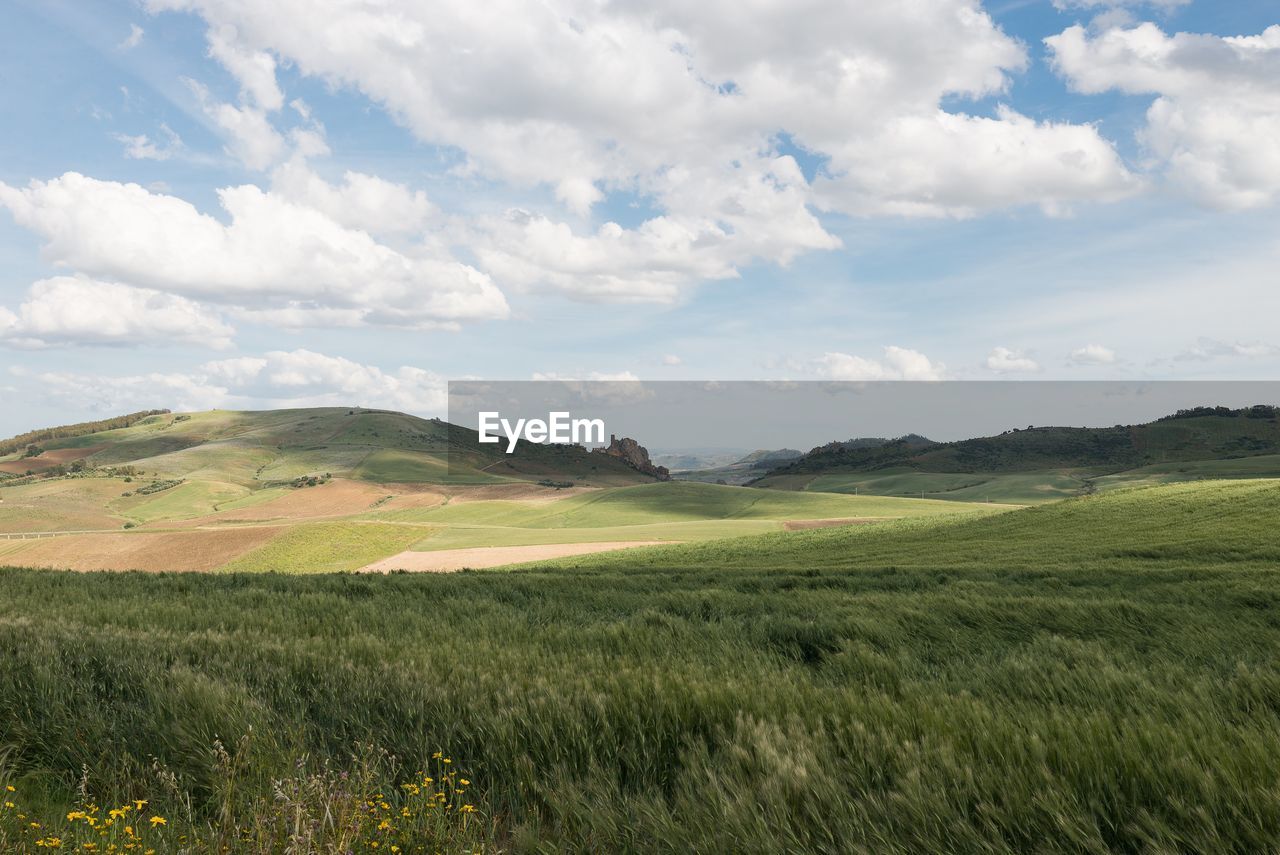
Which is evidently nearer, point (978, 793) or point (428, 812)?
point (978, 793)

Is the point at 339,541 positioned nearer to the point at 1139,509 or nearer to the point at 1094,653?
the point at 1139,509

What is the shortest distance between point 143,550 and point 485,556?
96.1ft

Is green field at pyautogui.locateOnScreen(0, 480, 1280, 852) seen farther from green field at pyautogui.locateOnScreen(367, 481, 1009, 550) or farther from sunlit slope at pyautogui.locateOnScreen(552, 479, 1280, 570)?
green field at pyautogui.locateOnScreen(367, 481, 1009, 550)

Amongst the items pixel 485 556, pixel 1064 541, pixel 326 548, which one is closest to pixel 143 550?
pixel 326 548

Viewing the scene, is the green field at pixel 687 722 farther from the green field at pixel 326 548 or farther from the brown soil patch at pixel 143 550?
the brown soil patch at pixel 143 550

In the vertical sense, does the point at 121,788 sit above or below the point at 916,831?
below

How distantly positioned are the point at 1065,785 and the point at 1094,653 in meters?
4.47

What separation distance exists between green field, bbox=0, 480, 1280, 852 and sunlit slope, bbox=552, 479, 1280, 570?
12307mm

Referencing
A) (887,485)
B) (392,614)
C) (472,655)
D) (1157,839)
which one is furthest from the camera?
(887,485)

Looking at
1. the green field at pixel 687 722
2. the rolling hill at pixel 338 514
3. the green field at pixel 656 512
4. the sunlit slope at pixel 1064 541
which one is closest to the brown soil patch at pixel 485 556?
the rolling hill at pixel 338 514

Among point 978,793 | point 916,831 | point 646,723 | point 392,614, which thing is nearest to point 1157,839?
point 978,793

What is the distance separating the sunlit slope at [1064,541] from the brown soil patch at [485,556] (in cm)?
1037

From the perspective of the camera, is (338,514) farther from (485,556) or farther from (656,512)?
(485,556)

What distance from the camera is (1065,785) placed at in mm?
2885
